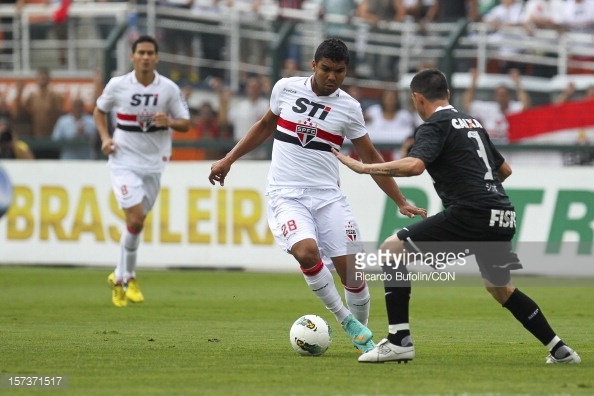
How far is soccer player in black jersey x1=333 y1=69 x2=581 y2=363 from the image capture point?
8.36 m

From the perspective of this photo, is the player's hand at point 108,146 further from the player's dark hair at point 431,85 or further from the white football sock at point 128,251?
the player's dark hair at point 431,85

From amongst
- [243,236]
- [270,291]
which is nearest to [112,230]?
[243,236]

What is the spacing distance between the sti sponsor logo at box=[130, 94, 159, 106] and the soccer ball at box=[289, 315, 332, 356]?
577 centimetres

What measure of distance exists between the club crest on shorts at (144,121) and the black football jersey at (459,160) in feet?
21.1

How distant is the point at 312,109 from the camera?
371 inches

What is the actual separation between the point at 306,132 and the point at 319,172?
1.13 feet

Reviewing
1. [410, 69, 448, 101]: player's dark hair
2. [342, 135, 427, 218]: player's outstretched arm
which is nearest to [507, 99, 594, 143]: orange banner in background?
[342, 135, 427, 218]: player's outstretched arm

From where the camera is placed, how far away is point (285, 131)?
31.3 feet

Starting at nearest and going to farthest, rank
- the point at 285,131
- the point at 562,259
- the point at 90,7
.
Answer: the point at 285,131, the point at 562,259, the point at 90,7

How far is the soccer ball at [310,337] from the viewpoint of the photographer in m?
9.09

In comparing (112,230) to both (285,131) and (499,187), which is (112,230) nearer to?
(285,131)

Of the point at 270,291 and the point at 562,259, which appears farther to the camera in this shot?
the point at 562,259

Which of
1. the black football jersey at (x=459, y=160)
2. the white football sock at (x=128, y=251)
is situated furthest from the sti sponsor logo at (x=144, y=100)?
the black football jersey at (x=459, y=160)

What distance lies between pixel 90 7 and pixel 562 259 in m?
9.97
